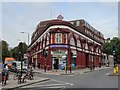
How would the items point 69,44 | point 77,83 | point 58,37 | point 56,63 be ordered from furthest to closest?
point 69,44 < point 58,37 < point 56,63 < point 77,83

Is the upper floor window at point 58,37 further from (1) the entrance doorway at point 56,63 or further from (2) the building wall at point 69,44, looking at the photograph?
(1) the entrance doorway at point 56,63

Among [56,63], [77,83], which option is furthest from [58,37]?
[77,83]

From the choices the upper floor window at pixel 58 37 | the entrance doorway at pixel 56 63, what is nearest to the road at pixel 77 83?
the entrance doorway at pixel 56 63

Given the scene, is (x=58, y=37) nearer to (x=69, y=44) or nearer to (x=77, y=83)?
(x=69, y=44)

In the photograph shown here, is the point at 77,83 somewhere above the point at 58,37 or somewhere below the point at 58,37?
below

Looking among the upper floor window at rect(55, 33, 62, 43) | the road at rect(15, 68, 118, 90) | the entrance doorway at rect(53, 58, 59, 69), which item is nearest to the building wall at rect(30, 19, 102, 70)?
the upper floor window at rect(55, 33, 62, 43)

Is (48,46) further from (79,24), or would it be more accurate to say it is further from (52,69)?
(79,24)

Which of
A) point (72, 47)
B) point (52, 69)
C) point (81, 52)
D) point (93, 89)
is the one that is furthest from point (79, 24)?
point (93, 89)

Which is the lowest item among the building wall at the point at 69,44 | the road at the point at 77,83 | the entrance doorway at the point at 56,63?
the road at the point at 77,83

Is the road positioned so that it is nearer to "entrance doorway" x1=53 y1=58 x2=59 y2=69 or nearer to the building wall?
"entrance doorway" x1=53 y1=58 x2=59 y2=69

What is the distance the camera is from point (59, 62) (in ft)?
206

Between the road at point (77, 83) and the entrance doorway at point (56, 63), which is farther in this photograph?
the entrance doorway at point (56, 63)

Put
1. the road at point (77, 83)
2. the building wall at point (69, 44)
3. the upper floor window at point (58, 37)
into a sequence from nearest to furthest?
1. the road at point (77, 83)
2. the upper floor window at point (58, 37)
3. the building wall at point (69, 44)

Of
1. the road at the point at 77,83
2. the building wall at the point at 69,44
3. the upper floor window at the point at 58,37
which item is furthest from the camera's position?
the building wall at the point at 69,44
